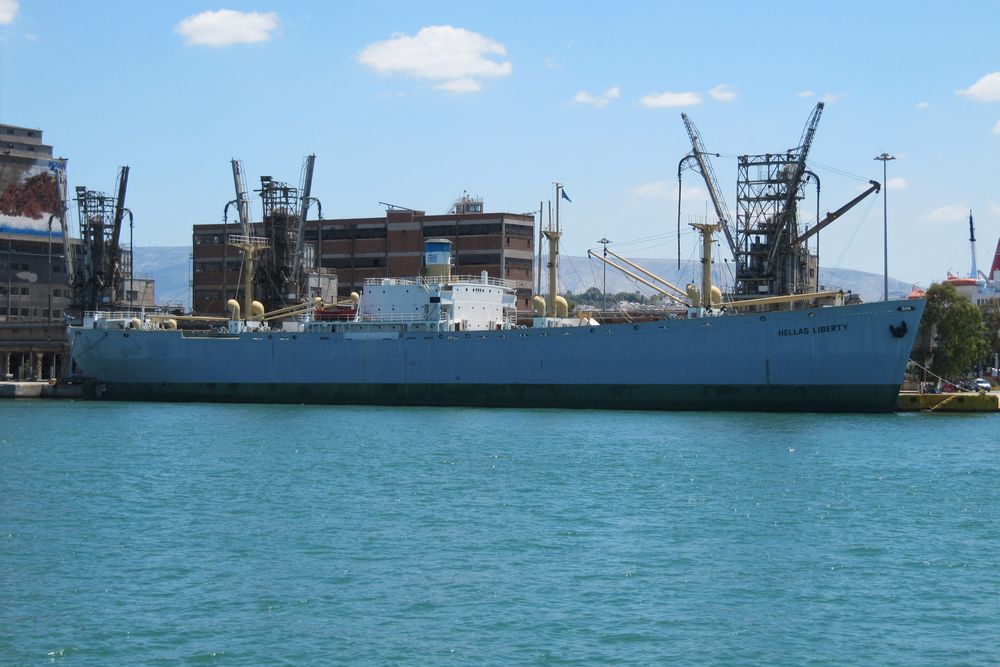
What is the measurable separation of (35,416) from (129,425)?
6532 mm

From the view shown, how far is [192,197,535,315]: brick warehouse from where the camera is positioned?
3118 inches

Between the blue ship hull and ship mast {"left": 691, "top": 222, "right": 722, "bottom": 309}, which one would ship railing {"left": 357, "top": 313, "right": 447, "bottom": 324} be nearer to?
the blue ship hull

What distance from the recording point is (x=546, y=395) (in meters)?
45.7

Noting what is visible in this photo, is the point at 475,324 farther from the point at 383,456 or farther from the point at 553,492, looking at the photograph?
the point at 553,492

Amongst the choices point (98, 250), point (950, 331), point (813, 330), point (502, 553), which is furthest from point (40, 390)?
point (502, 553)

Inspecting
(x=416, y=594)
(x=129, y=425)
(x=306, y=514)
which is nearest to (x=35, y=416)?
(x=129, y=425)

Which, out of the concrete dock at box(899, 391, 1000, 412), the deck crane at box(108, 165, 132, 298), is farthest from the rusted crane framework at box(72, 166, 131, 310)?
the concrete dock at box(899, 391, 1000, 412)

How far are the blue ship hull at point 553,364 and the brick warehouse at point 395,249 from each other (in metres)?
25.1

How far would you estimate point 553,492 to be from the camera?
78.0 ft

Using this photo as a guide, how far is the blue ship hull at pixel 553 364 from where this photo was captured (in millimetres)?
41125

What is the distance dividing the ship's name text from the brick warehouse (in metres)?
37.4

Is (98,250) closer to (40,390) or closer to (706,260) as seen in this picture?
(40,390)

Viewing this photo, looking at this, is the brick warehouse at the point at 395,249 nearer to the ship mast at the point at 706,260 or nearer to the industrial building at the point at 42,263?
the industrial building at the point at 42,263

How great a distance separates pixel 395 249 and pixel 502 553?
213 feet
